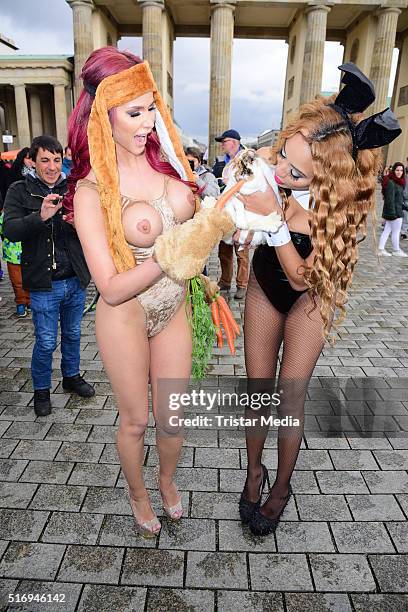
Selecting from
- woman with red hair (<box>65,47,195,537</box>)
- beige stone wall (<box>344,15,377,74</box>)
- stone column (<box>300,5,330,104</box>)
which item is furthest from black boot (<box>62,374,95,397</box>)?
beige stone wall (<box>344,15,377,74</box>)

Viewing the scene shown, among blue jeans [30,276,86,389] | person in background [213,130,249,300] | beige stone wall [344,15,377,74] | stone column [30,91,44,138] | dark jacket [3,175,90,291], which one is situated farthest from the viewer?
stone column [30,91,44,138]

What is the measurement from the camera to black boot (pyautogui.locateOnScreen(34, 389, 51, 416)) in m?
3.43

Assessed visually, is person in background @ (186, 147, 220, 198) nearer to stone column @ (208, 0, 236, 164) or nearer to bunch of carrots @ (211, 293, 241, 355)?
bunch of carrots @ (211, 293, 241, 355)

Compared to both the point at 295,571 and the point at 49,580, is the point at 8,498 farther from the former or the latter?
the point at 295,571

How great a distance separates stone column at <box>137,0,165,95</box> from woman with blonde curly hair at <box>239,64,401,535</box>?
29.1m

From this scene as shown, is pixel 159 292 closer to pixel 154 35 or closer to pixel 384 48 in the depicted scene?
pixel 154 35

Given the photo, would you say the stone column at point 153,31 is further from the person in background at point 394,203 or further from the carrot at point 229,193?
the carrot at point 229,193

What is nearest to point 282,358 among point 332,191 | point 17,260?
point 332,191

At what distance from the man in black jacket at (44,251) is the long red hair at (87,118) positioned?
4.57 ft

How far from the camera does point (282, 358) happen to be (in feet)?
7.13

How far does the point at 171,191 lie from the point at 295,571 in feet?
6.26

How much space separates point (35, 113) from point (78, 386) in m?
40.2

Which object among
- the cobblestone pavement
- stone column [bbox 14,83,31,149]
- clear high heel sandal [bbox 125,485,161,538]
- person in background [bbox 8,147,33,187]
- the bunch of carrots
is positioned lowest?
the cobblestone pavement

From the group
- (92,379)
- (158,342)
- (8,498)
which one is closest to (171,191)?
(158,342)
